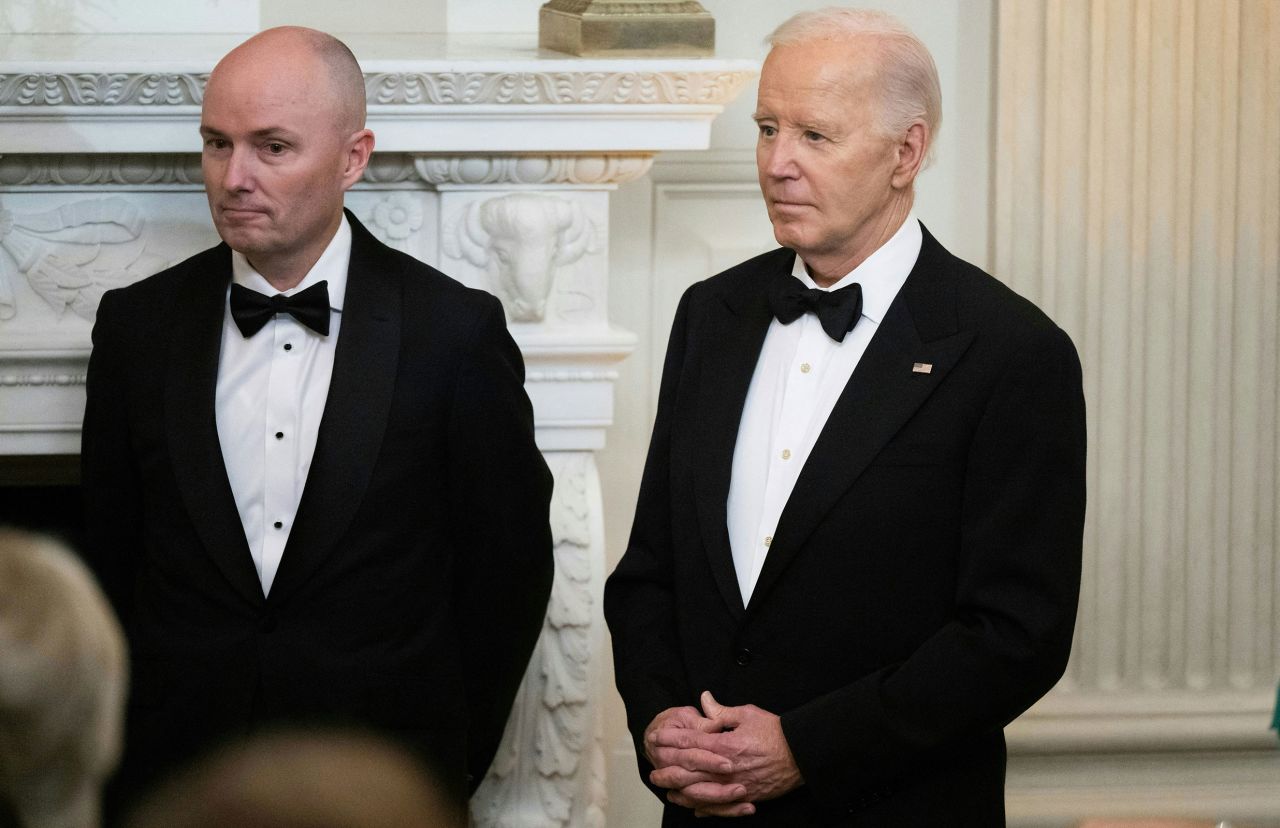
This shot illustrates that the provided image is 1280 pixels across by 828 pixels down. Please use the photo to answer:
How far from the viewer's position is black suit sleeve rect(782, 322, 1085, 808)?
1.99m

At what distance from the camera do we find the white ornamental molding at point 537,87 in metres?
2.77

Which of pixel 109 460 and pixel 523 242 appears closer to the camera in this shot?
pixel 109 460

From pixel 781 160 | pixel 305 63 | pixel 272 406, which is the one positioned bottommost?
pixel 272 406

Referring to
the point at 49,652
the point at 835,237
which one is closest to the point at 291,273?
the point at 835,237

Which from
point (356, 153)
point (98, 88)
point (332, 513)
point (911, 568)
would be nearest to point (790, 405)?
point (911, 568)

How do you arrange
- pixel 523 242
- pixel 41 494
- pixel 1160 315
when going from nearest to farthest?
pixel 523 242 < pixel 41 494 < pixel 1160 315

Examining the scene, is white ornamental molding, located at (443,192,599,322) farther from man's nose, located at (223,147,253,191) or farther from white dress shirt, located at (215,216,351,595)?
man's nose, located at (223,147,253,191)

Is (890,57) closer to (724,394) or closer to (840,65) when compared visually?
(840,65)

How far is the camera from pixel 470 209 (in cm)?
291

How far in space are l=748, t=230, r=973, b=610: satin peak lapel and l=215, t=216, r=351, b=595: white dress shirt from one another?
738 mm

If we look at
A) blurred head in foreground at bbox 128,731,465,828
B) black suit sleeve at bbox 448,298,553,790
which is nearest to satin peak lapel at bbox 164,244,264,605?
black suit sleeve at bbox 448,298,553,790

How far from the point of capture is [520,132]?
111 inches

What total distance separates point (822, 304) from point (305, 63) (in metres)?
0.84

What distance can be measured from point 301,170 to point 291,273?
175 millimetres
